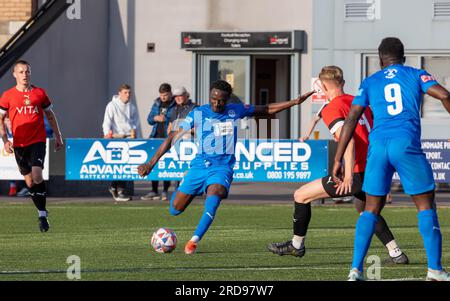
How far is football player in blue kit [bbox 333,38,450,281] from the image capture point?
1091cm

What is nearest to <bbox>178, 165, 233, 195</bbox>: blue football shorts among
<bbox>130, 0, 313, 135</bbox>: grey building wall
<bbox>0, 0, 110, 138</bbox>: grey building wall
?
<bbox>0, 0, 110, 138</bbox>: grey building wall

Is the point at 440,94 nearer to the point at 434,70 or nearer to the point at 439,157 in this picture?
the point at 439,157

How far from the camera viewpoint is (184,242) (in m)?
16.1

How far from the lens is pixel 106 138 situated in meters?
24.4

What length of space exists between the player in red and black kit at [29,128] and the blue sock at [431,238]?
7.88m

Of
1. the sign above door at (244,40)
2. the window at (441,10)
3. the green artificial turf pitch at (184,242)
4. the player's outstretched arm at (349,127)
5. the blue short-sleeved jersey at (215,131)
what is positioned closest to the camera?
the player's outstretched arm at (349,127)

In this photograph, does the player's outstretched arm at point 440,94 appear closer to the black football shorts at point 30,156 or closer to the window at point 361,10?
the black football shorts at point 30,156

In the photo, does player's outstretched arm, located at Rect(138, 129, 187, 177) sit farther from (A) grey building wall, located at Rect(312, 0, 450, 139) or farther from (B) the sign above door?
(B) the sign above door

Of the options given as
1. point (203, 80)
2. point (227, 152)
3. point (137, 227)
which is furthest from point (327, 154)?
point (203, 80)

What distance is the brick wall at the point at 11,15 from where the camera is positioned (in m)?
31.4

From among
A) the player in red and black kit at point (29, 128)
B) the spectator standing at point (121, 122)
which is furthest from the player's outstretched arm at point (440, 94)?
the spectator standing at point (121, 122)

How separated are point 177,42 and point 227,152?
20464 millimetres

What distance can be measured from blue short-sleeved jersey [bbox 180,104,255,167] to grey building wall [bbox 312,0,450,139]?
57.4 feet
